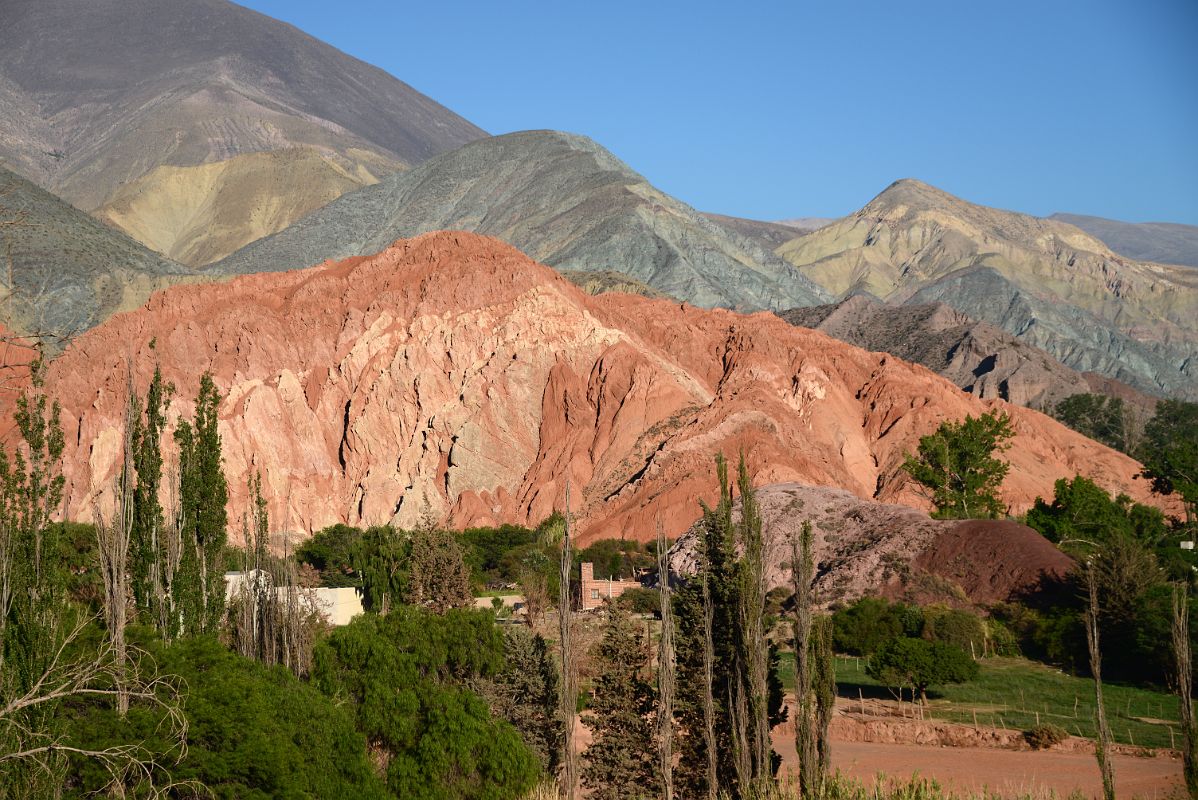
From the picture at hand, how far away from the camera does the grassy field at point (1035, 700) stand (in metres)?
36.5

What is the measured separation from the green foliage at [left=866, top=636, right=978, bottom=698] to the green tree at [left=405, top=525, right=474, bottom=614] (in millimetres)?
13815

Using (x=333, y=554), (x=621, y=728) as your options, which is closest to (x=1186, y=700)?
(x=621, y=728)

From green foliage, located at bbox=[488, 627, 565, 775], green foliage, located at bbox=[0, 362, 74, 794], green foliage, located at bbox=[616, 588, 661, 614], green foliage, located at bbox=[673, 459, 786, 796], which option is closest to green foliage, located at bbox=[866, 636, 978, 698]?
green foliage, located at bbox=[616, 588, 661, 614]

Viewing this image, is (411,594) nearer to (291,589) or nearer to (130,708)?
(291,589)

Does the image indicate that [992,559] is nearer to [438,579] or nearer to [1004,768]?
[438,579]

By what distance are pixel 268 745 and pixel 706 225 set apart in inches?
6957

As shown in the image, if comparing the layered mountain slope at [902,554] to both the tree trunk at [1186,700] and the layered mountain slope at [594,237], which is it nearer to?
the tree trunk at [1186,700]

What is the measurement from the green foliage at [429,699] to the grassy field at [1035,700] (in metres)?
15.8

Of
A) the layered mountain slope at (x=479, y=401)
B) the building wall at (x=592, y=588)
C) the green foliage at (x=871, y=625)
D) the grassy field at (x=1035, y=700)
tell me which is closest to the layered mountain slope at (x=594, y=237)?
the layered mountain slope at (x=479, y=401)

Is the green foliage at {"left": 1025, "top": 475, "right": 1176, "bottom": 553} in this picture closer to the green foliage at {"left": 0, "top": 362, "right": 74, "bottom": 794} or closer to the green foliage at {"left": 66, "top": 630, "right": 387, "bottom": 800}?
the green foliage at {"left": 66, "top": 630, "right": 387, "bottom": 800}

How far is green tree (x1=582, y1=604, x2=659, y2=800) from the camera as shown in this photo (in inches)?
1048

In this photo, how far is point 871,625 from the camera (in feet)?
165

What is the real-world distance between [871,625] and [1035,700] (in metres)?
10.1

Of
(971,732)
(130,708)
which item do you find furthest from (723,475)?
(971,732)
